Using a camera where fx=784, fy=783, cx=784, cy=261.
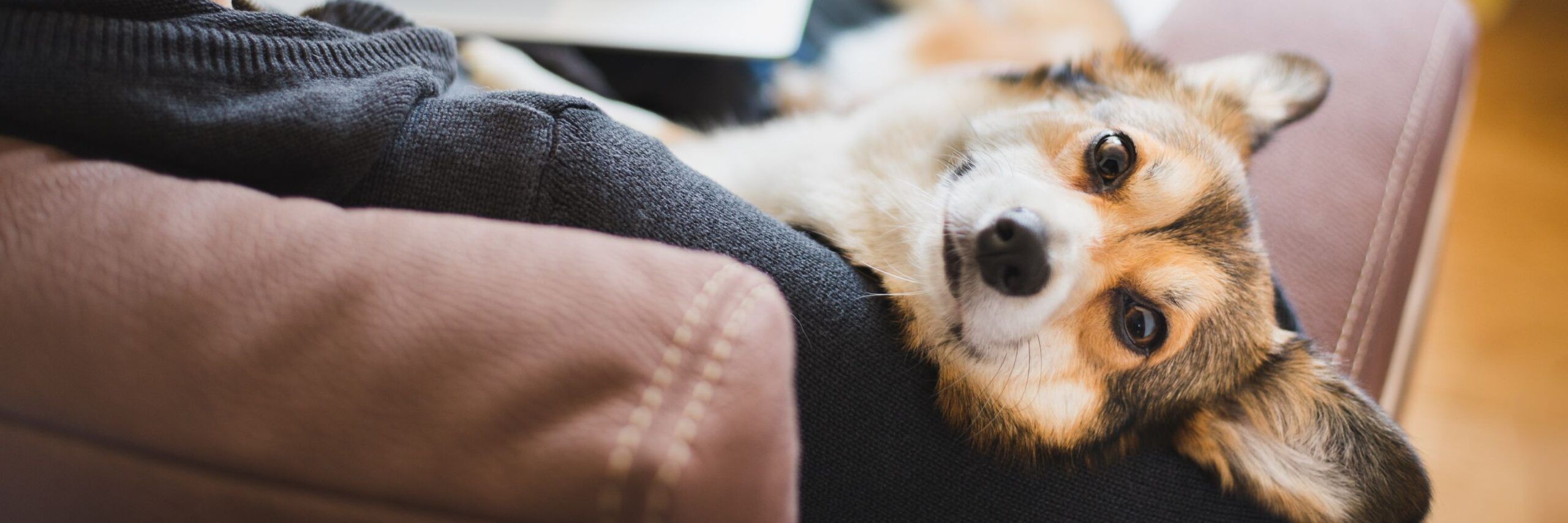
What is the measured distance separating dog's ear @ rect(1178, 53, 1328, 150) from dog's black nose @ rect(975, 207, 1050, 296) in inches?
28.7

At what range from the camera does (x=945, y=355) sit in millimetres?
1273

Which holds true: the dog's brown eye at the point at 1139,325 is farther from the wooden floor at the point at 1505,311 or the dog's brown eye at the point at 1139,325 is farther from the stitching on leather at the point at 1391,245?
the wooden floor at the point at 1505,311

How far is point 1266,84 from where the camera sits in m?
1.64

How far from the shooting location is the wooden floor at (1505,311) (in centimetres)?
269

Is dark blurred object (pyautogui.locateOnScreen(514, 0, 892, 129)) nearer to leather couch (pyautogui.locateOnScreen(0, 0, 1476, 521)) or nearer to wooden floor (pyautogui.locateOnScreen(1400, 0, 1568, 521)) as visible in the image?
leather couch (pyautogui.locateOnScreen(0, 0, 1476, 521))

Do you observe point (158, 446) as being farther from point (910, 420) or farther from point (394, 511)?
point (910, 420)

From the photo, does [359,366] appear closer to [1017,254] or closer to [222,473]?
[222,473]

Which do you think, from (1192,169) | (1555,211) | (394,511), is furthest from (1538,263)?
(394,511)

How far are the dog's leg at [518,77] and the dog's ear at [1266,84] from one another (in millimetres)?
1142

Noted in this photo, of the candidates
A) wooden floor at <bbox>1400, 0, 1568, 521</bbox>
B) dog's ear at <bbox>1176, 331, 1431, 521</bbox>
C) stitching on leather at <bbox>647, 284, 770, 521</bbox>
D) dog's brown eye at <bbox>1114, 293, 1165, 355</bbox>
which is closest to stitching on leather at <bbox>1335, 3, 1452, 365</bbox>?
dog's ear at <bbox>1176, 331, 1431, 521</bbox>

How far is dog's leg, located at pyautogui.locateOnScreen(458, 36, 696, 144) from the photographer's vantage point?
1.71 metres

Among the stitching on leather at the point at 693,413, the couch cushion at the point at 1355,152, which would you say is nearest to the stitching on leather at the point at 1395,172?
the couch cushion at the point at 1355,152

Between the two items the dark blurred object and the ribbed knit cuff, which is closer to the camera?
the ribbed knit cuff

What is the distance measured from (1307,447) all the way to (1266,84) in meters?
0.78
